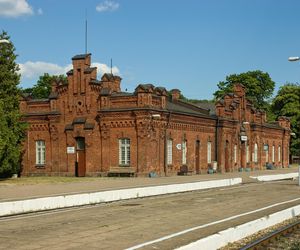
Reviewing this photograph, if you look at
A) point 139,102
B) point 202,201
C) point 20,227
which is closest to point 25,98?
point 139,102

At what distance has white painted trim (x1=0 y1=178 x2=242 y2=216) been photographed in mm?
17828

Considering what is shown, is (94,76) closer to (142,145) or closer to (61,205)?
(142,145)

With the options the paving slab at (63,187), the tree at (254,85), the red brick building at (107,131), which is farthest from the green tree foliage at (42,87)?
the paving slab at (63,187)

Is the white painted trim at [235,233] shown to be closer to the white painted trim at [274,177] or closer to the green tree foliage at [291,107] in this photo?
the white painted trim at [274,177]

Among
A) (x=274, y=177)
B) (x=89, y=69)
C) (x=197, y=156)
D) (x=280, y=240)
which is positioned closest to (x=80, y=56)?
(x=89, y=69)

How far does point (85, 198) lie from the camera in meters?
21.1

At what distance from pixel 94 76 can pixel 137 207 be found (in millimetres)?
22389

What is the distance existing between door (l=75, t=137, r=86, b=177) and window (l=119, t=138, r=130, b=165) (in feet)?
11.2

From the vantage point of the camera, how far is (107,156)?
39781 millimetres

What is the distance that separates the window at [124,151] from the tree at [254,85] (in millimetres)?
51625

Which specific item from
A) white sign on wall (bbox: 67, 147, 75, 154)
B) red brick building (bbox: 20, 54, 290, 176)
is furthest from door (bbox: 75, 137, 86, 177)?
white sign on wall (bbox: 67, 147, 75, 154)

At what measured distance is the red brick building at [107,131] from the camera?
38.6 metres

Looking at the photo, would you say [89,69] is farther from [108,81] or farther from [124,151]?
[124,151]

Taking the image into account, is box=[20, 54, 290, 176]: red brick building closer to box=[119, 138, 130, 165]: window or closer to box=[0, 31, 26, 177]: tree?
box=[119, 138, 130, 165]: window
